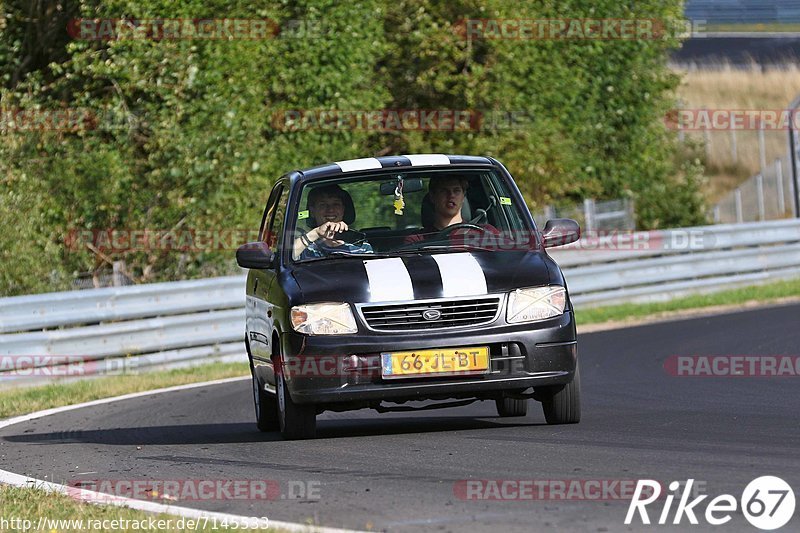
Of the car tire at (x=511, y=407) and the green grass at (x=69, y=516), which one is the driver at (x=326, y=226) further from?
the green grass at (x=69, y=516)

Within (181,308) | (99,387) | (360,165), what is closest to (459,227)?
(360,165)

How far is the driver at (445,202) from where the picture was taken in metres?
9.62

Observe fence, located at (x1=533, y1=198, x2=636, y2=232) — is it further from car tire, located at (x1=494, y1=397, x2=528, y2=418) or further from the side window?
car tire, located at (x1=494, y1=397, x2=528, y2=418)

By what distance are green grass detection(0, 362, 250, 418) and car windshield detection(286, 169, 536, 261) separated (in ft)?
15.0

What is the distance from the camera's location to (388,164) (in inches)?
390

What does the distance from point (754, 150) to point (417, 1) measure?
25.3m

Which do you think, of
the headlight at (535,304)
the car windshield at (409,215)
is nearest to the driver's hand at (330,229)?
the car windshield at (409,215)

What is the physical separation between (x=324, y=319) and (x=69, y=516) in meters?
2.41

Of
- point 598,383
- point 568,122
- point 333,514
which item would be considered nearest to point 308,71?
point 568,122

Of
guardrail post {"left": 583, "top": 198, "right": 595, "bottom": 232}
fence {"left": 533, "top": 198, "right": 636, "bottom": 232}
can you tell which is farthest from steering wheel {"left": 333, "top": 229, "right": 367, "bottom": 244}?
guardrail post {"left": 583, "top": 198, "right": 595, "bottom": 232}

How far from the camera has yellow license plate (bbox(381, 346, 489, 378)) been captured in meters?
8.52

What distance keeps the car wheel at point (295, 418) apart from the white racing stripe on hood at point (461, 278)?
1.14 metres

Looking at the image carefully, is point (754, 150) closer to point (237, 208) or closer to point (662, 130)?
point (662, 130)

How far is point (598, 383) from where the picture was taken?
40.5ft
